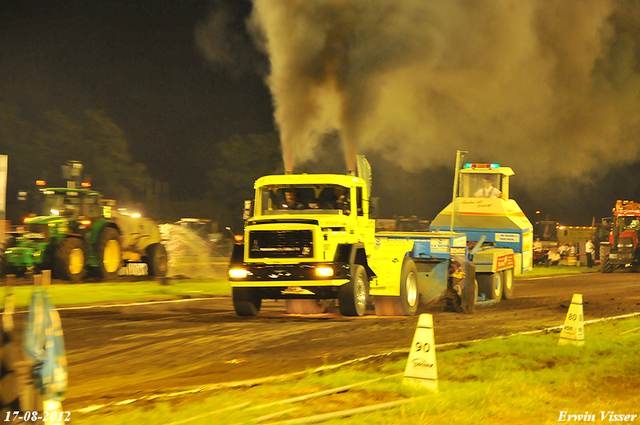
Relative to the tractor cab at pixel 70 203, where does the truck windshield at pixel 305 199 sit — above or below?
below

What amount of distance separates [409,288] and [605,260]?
65.6 feet

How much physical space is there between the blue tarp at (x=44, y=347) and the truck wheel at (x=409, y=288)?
9.56 m

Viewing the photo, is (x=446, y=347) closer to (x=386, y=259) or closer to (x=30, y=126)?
(x=386, y=259)

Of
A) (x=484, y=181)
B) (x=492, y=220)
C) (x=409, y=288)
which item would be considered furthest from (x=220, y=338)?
(x=484, y=181)

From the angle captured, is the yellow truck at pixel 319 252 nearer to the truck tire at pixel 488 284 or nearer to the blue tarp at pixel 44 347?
the truck tire at pixel 488 284

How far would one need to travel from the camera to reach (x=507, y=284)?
19.2 meters

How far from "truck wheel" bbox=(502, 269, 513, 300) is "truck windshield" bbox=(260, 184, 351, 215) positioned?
679 cm

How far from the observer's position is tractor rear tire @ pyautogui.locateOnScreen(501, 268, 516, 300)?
62.0ft

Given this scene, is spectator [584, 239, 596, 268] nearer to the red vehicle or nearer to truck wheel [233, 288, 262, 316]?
the red vehicle

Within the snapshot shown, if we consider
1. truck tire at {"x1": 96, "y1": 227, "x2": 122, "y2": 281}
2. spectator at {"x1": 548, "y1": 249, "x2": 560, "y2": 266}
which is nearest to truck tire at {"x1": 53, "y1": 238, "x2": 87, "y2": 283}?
truck tire at {"x1": 96, "y1": 227, "x2": 122, "y2": 281}

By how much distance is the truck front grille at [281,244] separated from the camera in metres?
12.9

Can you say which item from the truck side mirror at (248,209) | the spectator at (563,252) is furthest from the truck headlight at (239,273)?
the spectator at (563,252)

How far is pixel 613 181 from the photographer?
6812 cm

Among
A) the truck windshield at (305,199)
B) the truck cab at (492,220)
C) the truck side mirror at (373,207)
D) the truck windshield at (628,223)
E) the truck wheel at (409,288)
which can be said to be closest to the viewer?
the truck windshield at (305,199)
